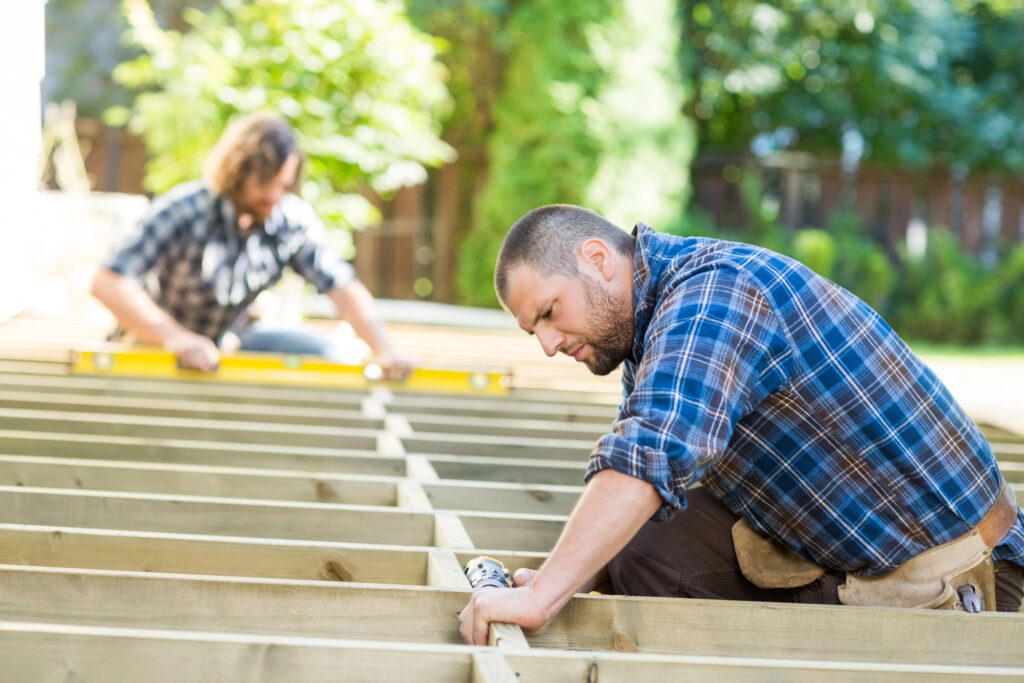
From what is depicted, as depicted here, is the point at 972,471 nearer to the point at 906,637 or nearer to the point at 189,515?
the point at 906,637

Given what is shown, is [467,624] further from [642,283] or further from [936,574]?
[936,574]

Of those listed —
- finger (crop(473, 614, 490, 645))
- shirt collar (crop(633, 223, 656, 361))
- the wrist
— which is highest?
shirt collar (crop(633, 223, 656, 361))

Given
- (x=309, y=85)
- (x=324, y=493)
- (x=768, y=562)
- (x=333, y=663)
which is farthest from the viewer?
(x=309, y=85)

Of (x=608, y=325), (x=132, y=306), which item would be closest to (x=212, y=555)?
(x=608, y=325)

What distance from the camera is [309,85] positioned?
7.64 metres

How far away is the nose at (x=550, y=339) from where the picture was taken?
85.6 inches

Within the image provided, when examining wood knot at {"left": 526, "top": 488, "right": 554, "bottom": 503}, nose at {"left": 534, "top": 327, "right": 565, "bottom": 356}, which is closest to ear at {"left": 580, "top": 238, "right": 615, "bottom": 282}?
nose at {"left": 534, "top": 327, "right": 565, "bottom": 356}

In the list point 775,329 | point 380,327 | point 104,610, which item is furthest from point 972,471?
point 380,327

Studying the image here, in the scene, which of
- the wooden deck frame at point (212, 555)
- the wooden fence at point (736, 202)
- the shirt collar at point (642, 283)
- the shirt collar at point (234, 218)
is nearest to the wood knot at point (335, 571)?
the wooden deck frame at point (212, 555)

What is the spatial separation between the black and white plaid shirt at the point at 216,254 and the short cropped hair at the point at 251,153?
15 cm

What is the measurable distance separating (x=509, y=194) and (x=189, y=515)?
27.8 feet

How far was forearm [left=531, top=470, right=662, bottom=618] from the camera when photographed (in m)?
1.87

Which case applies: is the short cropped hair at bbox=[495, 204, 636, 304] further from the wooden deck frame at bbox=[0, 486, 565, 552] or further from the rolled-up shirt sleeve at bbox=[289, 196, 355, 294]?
the rolled-up shirt sleeve at bbox=[289, 196, 355, 294]

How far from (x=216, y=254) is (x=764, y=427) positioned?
3110mm
